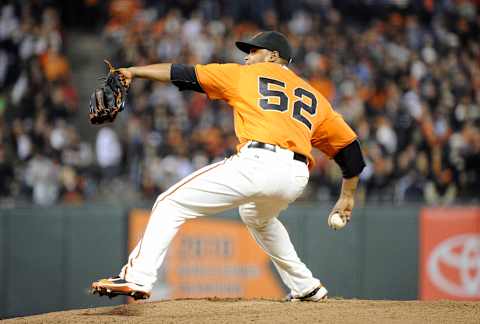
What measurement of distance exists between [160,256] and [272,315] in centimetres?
79

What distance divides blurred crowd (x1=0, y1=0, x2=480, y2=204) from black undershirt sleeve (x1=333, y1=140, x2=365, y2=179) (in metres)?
5.15

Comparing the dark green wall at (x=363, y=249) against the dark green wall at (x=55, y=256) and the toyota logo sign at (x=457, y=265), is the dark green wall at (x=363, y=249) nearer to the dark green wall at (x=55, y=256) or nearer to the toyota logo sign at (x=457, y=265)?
the toyota logo sign at (x=457, y=265)

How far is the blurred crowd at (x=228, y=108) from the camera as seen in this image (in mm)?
11391

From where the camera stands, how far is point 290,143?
206 inches

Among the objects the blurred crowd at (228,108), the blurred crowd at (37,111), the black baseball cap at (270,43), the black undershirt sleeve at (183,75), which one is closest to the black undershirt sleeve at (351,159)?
the black baseball cap at (270,43)

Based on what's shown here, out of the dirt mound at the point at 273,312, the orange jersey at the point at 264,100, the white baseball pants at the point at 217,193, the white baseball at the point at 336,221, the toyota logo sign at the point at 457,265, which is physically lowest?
the toyota logo sign at the point at 457,265

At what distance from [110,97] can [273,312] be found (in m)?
1.69

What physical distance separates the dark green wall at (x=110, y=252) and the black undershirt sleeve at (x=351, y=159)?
3952 millimetres

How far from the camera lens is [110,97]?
5164 millimetres

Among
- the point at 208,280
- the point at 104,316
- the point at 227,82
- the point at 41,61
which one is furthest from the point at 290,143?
the point at 41,61

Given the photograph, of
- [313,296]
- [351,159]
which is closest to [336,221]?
[351,159]

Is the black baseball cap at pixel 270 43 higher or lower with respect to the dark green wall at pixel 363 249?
higher

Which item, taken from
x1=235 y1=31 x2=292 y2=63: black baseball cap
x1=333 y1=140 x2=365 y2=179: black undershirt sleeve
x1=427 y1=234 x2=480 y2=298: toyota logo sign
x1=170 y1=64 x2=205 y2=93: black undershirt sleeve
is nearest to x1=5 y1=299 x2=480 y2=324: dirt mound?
x1=333 y1=140 x2=365 y2=179: black undershirt sleeve

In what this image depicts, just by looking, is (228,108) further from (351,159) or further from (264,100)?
(264,100)
